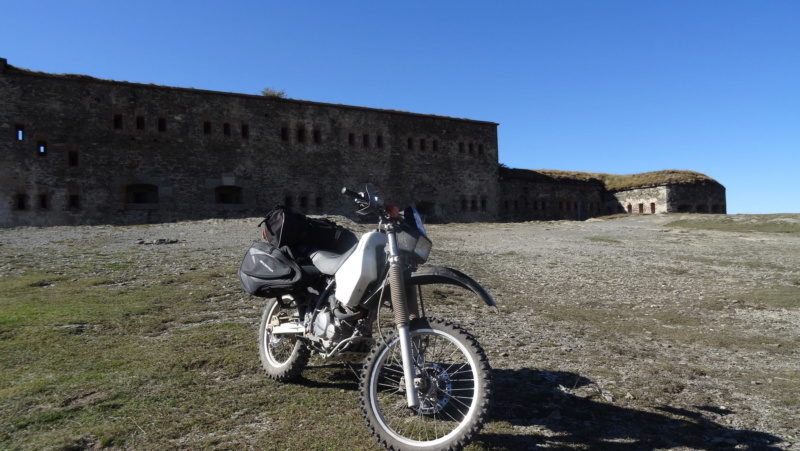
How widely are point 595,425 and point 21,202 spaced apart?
25119 millimetres

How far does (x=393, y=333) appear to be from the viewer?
2.97m

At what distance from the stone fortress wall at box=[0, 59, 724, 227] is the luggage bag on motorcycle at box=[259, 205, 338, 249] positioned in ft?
73.5

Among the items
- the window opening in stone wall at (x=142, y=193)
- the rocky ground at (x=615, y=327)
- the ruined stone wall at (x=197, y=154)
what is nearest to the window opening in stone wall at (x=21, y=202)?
the ruined stone wall at (x=197, y=154)

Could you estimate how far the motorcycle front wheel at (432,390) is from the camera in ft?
8.49

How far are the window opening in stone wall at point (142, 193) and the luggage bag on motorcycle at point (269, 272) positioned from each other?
22.5 metres

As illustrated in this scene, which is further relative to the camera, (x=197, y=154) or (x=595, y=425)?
(x=197, y=154)

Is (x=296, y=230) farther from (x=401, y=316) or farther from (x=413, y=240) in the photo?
(x=401, y=316)

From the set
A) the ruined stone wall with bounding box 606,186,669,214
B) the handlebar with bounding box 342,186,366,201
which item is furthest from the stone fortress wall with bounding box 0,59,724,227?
the handlebar with bounding box 342,186,366,201

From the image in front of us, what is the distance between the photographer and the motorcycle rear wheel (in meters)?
3.72

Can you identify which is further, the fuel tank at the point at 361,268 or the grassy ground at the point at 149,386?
the fuel tank at the point at 361,268

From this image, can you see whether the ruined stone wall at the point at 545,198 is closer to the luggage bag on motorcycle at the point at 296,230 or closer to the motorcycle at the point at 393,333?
the luggage bag on motorcycle at the point at 296,230

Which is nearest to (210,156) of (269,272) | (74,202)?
(74,202)

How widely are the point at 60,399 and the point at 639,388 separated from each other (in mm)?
3918

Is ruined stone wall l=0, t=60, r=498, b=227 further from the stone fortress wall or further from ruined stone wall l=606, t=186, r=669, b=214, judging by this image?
ruined stone wall l=606, t=186, r=669, b=214
